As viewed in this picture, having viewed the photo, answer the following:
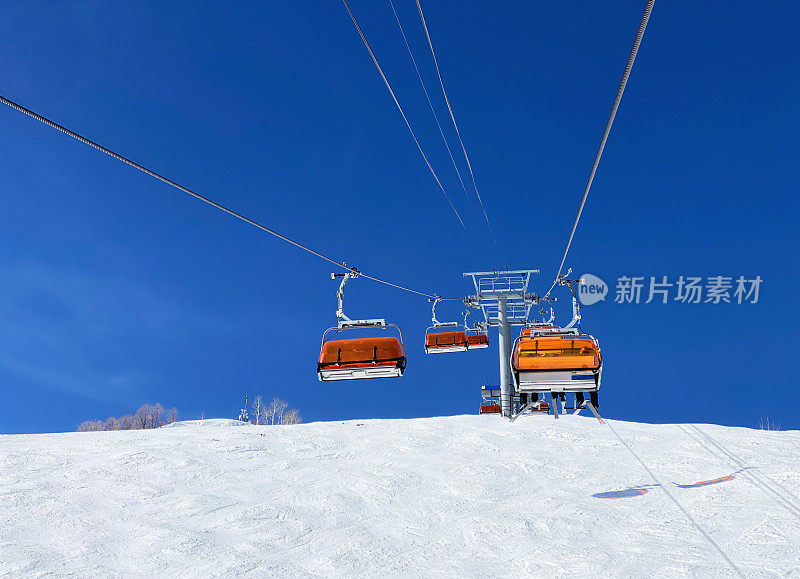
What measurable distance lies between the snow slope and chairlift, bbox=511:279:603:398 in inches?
145

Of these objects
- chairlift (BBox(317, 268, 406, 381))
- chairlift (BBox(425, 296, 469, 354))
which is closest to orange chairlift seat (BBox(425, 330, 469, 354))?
chairlift (BBox(425, 296, 469, 354))

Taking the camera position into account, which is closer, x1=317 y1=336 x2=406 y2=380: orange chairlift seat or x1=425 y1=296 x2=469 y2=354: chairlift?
x1=317 y1=336 x2=406 y2=380: orange chairlift seat

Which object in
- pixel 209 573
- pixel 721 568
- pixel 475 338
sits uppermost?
pixel 475 338

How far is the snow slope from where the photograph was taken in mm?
10047

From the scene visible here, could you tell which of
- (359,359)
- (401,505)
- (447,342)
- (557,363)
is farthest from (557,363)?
(447,342)

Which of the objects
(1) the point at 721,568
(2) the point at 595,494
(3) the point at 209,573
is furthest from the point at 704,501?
(3) the point at 209,573

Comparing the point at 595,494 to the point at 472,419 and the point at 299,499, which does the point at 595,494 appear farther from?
the point at 472,419

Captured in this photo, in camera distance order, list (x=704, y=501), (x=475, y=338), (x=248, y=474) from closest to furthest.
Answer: (x=704, y=501), (x=248, y=474), (x=475, y=338)

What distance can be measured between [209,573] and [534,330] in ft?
25.5

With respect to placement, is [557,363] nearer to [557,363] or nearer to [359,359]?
[557,363]

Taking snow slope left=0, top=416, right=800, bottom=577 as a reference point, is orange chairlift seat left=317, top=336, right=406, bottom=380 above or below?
above

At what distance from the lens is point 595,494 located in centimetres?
1408

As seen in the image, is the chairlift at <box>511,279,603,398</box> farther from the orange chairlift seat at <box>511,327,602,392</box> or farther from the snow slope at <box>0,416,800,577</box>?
the snow slope at <box>0,416,800,577</box>

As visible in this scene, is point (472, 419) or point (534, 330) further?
point (472, 419)
